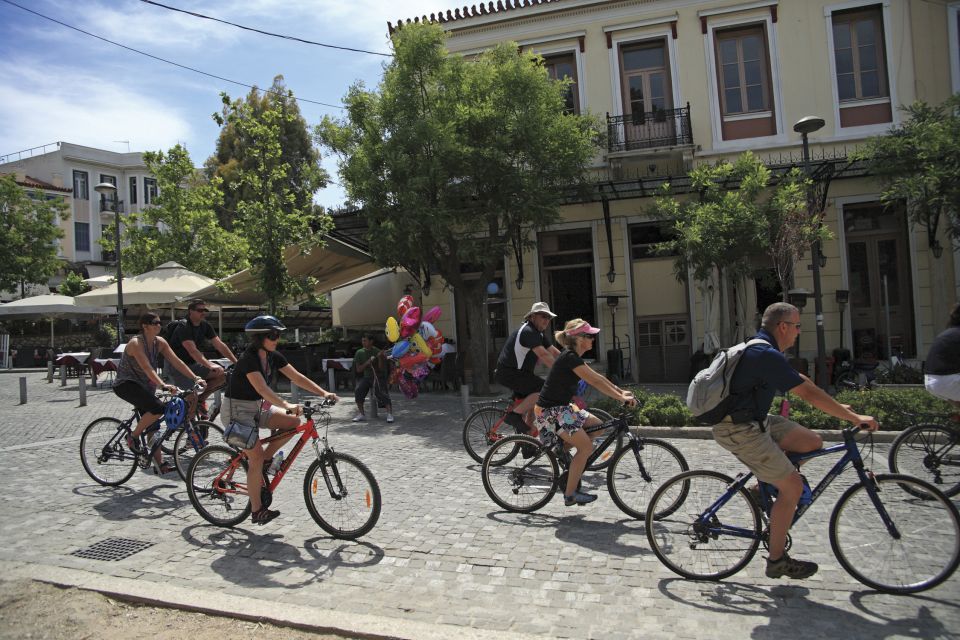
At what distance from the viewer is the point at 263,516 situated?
522 centimetres

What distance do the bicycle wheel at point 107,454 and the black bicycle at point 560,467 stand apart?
3952mm

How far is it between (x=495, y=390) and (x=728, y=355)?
432 inches

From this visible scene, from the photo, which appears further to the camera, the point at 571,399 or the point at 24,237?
the point at 24,237

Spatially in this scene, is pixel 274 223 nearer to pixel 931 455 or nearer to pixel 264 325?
pixel 264 325

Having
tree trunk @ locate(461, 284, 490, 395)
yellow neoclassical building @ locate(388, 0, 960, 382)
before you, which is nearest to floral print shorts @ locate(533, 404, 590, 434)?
tree trunk @ locate(461, 284, 490, 395)

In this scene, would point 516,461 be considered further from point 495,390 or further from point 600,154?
point 600,154

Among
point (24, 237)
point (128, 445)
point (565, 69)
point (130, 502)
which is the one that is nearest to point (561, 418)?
point (130, 502)

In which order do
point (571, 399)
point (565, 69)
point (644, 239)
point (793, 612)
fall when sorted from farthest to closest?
point (565, 69), point (644, 239), point (571, 399), point (793, 612)

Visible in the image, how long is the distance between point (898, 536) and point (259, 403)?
4629 mm

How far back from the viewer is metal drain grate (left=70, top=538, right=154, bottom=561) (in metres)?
4.95

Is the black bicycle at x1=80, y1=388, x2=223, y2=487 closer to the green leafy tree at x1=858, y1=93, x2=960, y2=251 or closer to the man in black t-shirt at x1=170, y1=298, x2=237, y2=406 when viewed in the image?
the man in black t-shirt at x1=170, y1=298, x2=237, y2=406

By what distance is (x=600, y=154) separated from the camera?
16219 mm

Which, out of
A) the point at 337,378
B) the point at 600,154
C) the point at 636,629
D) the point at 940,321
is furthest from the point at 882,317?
the point at 636,629

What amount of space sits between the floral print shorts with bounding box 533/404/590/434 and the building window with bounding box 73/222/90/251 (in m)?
55.4
